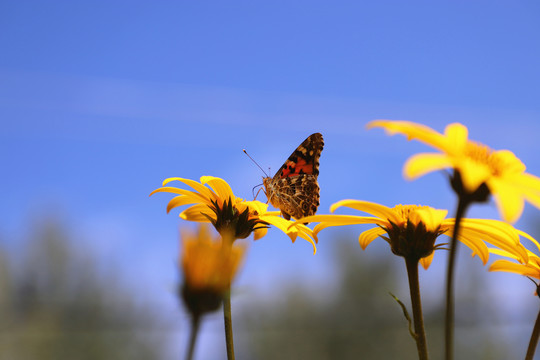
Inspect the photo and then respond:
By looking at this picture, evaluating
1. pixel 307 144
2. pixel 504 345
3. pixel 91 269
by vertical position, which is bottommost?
pixel 504 345

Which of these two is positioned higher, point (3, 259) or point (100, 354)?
point (3, 259)

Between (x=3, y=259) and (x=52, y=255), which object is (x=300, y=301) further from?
(x=3, y=259)

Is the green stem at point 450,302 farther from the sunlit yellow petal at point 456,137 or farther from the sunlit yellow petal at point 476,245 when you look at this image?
the sunlit yellow petal at point 476,245

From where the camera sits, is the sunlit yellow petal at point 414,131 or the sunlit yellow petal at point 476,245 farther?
the sunlit yellow petal at point 476,245

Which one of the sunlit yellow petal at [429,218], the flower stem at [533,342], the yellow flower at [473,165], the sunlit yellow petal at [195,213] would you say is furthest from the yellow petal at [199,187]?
the flower stem at [533,342]

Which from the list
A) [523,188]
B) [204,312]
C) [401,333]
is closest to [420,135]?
[523,188]

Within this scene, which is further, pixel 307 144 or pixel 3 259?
pixel 3 259
